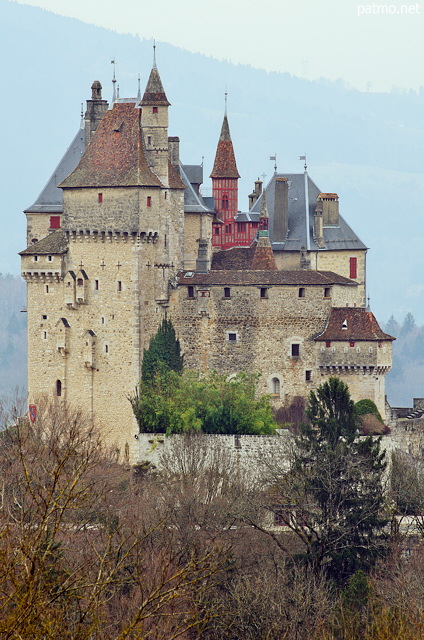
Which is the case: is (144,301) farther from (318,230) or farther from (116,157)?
(318,230)

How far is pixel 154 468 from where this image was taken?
67.2 m

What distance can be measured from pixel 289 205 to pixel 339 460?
79.8ft

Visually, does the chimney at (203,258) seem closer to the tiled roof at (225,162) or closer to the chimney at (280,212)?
the chimney at (280,212)

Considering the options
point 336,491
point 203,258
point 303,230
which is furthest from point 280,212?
point 336,491

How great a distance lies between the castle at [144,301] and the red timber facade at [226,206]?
6.93m

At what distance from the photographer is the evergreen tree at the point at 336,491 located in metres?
54.7

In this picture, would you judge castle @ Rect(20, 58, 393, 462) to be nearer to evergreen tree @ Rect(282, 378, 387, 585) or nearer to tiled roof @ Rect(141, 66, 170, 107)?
tiled roof @ Rect(141, 66, 170, 107)

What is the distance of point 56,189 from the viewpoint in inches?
2968

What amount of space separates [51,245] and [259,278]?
349 inches

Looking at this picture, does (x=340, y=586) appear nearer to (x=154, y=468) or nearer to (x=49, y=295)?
(x=154, y=468)

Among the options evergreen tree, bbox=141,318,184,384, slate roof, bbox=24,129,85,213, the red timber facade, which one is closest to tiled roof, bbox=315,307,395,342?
evergreen tree, bbox=141,318,184,384

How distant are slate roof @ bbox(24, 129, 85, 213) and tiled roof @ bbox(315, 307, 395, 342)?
13.3 meters

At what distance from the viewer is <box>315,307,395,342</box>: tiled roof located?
229ft

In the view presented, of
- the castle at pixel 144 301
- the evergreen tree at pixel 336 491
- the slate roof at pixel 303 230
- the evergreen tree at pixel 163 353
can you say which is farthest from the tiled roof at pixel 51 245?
the evergreen tree at pixel 336 491
